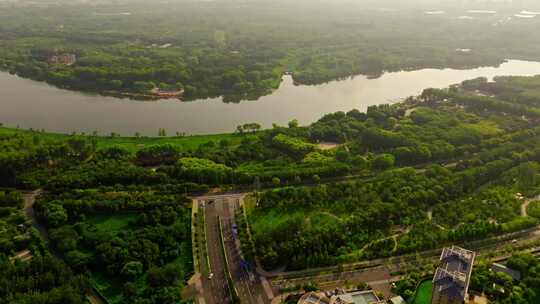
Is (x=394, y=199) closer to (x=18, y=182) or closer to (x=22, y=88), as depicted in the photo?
(x=18, y=182)

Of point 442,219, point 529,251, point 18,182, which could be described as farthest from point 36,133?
point 529,251

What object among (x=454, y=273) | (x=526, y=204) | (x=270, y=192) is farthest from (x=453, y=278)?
(x=526, y=204)

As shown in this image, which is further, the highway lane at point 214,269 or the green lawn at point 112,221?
the green lawn at point 112,221

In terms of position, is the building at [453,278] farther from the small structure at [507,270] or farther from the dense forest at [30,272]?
the dense forest at [30,272]

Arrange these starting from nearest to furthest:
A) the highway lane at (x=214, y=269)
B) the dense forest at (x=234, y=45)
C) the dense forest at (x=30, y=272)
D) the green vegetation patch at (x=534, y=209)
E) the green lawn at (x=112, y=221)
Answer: the dense forest at (x=30, y=272)
the highway lane at (x=214, y=269)
the green lawn at (x=112, y=221)
the green vegetation patch at (x=534, y=209)
the dense forest at (x=234, y=45)

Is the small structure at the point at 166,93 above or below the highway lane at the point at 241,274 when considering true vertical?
above

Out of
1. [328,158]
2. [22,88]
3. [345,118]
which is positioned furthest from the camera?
[22,88]

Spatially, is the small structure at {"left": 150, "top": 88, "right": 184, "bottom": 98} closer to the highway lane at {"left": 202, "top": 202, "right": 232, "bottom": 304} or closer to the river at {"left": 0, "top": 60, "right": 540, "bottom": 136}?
the river at {"left": 0, "top": 60, "right": 540, "bottom": 136}

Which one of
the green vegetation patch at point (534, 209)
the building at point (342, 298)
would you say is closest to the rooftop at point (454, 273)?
the building at point (342, 298)
